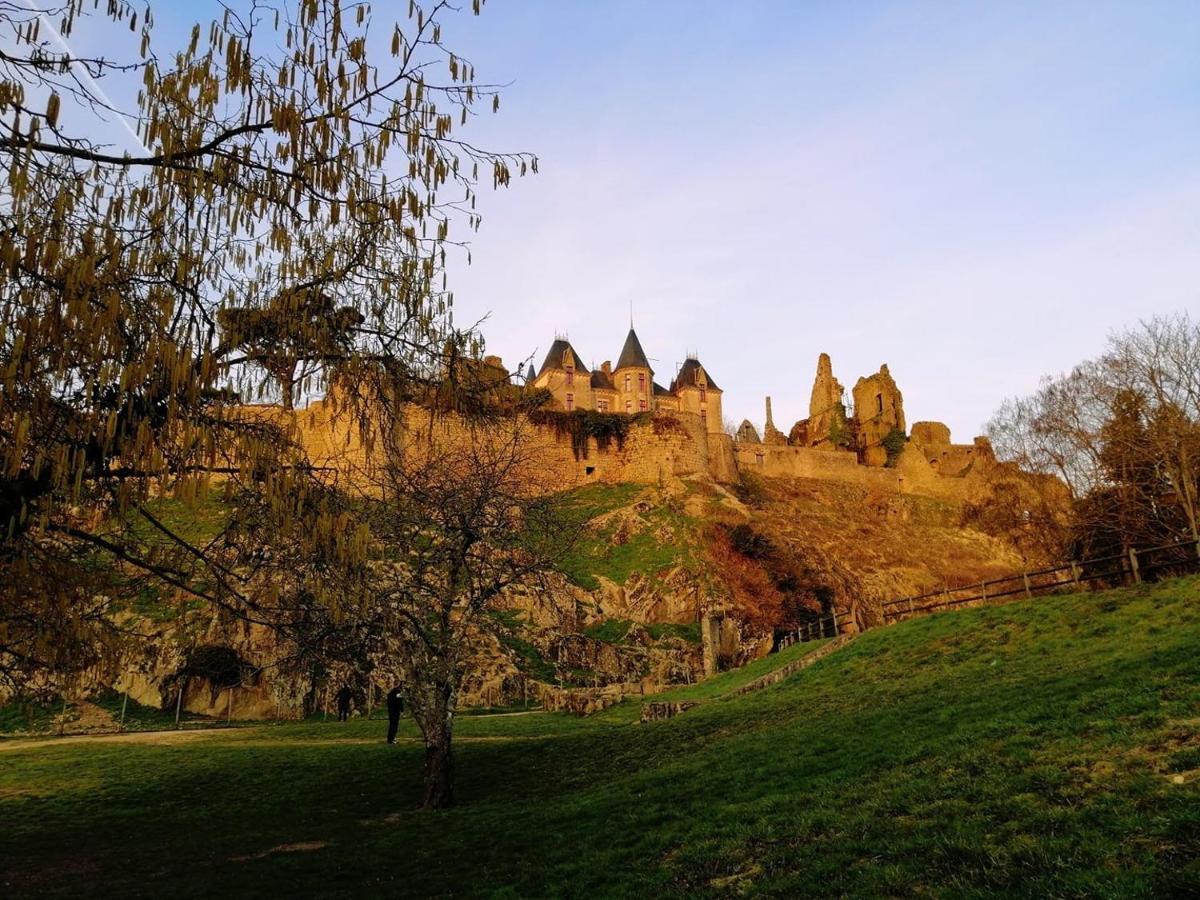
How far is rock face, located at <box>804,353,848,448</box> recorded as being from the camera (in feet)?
237

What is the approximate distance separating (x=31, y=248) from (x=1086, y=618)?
19.2 metres

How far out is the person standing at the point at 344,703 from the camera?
24.0m

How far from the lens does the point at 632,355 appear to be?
245ft

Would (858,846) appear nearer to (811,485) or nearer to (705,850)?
(705,850)

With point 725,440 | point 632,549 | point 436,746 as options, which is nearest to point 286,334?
point 436,746

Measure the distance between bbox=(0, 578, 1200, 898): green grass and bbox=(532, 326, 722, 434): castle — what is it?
5042cm

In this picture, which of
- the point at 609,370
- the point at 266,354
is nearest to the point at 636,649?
the point at 266,354

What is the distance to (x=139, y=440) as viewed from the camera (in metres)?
4.24

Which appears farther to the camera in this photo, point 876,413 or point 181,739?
point 876,413

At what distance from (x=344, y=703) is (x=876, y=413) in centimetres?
5948

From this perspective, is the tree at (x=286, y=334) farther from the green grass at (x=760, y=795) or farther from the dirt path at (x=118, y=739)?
the dirt path at (x=118, y=739)

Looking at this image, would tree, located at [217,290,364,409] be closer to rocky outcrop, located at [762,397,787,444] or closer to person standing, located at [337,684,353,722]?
person standing, located at [337,684,353,722]

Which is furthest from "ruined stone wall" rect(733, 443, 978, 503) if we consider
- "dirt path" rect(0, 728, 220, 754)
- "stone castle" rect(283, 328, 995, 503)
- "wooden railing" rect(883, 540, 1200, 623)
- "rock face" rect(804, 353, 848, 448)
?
"dirt path" rect(0, 728, 220, 754)

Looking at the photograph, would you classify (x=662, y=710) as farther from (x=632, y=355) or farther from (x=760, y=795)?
(x=632, y=355)
